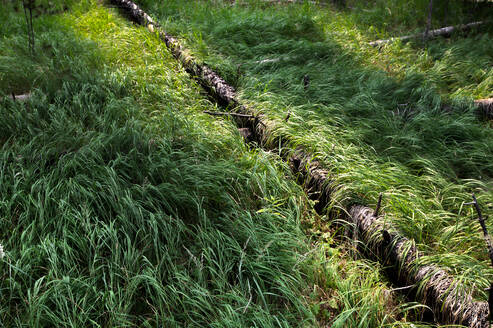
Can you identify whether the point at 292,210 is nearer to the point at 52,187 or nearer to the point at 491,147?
the point at 52,187

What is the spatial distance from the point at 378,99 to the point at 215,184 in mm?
2622

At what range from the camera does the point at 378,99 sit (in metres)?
4.50

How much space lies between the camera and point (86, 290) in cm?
209

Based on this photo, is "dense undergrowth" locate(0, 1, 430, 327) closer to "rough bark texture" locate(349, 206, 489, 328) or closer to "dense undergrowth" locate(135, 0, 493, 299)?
"rough bark texture" locate(349, 206, 489, 328)

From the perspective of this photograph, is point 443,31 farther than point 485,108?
Yes

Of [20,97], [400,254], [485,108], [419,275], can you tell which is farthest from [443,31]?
[20,97]

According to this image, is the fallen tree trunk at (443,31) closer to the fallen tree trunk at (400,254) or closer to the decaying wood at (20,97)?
the fallen tree trunk at (400,254)

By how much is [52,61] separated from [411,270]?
4763 mm

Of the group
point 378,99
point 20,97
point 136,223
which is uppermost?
point 378,99

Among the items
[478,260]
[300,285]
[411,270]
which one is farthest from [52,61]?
[478,260]

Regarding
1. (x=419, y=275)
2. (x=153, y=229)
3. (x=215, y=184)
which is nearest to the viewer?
(x=419, y=275)

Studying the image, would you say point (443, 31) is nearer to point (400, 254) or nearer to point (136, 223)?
point (400, 254)

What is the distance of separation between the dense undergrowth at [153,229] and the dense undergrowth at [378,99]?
1.61 ft

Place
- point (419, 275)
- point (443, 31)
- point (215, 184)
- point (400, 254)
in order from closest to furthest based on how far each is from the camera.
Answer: point (419, 275), point (400, 254), point (215, 184), point (443, 31)
